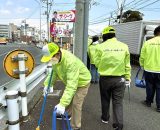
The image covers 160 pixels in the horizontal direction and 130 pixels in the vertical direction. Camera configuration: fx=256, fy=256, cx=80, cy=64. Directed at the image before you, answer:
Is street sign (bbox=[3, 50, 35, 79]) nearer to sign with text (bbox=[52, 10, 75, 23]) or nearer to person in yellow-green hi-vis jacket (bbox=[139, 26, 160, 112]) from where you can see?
person in yellow-green hi-vis jacket (bbox=[139, 26, 160, 112])

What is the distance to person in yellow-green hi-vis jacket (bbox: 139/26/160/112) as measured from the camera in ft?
20.6

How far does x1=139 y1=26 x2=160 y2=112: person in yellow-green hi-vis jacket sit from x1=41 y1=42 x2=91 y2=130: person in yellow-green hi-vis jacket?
267 centimetres

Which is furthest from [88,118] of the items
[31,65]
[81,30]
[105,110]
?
[81,30]

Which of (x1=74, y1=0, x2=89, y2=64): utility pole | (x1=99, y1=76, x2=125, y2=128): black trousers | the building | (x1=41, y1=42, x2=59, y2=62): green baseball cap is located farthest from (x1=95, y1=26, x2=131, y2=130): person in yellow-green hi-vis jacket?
the building

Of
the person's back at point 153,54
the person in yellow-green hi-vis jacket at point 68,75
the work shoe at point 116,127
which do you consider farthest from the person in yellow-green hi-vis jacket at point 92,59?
the person in yellow-green hi-vis jacket at point 68,75

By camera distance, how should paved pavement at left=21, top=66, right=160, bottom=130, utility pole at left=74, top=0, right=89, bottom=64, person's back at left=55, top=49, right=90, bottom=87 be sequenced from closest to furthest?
person's back at left=55, top=49, right=90, bottom=87, paved pavement at left=21, top=66, right=160, bottom=130, utility pole at left=74, top=0, right=89, bottom=64

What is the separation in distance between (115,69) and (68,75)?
1399 millimetres

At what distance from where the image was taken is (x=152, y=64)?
20.7 feet

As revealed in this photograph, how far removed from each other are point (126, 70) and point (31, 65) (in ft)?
6.32

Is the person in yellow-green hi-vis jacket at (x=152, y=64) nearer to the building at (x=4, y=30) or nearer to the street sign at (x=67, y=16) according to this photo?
the street sign at (x=67, y=16)

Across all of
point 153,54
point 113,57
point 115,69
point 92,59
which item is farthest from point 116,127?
point 92,59

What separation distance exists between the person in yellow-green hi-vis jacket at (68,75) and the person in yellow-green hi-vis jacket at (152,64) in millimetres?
2666

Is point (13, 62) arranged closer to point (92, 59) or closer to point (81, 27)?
point (81, 27)

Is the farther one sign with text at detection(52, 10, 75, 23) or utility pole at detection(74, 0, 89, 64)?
sign with text at detection(52, 10, 75, 23)
